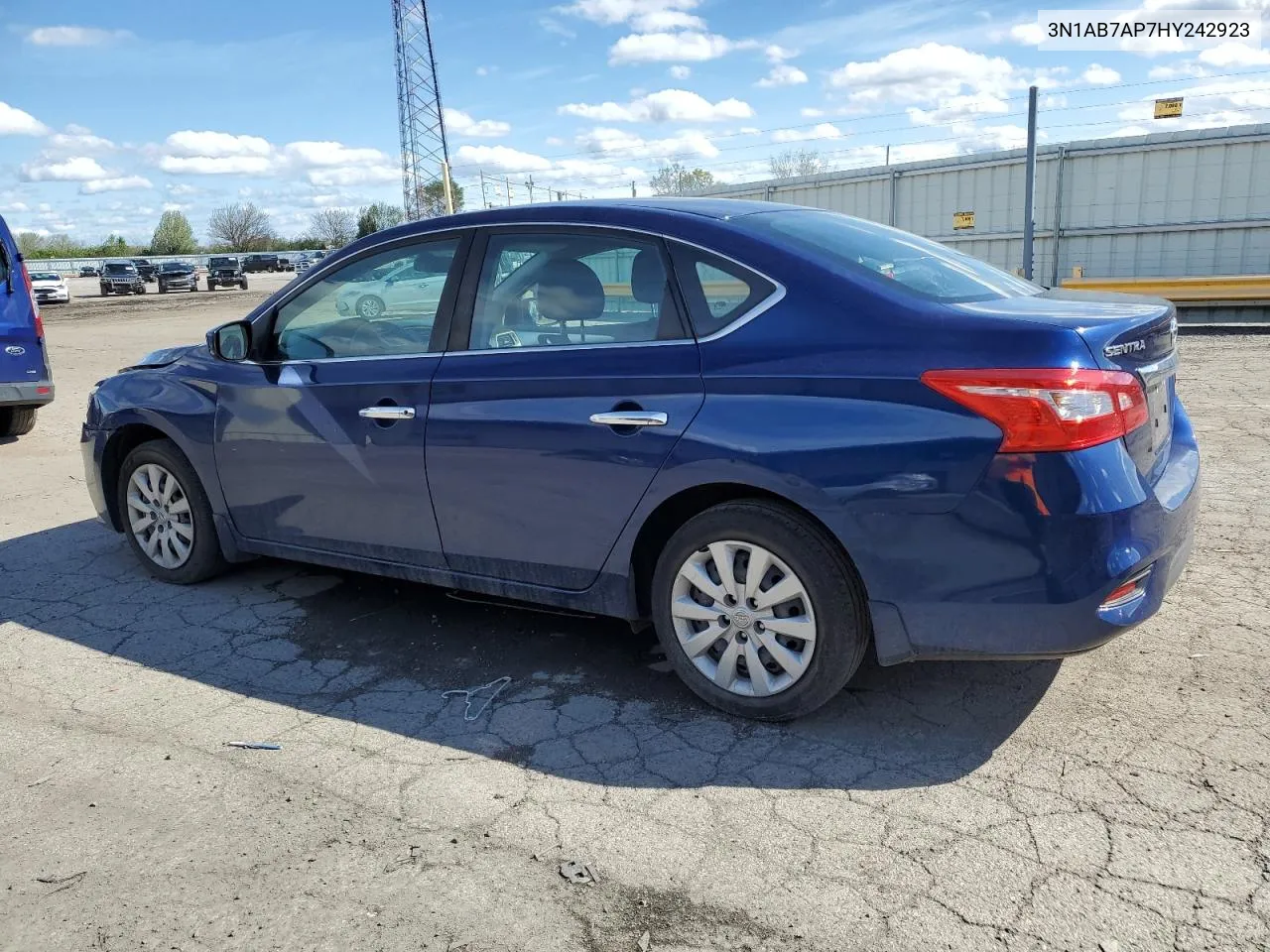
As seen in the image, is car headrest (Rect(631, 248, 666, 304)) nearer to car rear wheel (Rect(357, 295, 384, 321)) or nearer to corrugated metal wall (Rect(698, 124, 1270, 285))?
car rear wheel (Rect(357, 295, 384, 321))

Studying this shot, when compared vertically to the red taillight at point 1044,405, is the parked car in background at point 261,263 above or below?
below

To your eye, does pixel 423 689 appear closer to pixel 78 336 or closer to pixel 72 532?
pixel 72 532

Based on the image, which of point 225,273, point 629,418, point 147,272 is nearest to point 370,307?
point 629,418

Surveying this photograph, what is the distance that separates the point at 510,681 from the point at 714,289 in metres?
1.64

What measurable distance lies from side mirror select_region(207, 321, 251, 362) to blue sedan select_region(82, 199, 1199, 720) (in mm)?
25

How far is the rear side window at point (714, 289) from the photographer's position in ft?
10.9

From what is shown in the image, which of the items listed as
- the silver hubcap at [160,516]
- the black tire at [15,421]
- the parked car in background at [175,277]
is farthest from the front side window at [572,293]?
the parked car in background at [175,277]

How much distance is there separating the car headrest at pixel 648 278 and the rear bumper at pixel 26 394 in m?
7.51

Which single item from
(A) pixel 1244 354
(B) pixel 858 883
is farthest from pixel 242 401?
(A) pixel 1244 354

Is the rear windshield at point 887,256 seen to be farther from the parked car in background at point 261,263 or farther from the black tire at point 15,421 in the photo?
the parked car in background at point 261,263

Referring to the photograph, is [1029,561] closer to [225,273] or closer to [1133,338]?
[1133,338]

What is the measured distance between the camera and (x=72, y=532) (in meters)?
6.26

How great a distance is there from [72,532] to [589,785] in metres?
4.56

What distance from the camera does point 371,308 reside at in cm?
427
